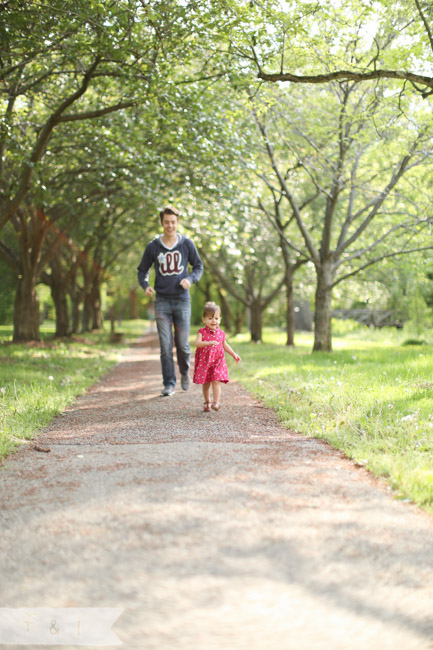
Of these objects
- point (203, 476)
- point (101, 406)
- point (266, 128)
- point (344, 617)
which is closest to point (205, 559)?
point (344, 617)

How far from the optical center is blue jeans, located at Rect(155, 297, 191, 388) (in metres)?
7.62

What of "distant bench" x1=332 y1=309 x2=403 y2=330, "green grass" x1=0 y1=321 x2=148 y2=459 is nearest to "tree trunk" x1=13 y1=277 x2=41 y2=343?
"green grass" x1=0 y1=321 x2=148 y2=459

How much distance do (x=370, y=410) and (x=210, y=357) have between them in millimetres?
1788

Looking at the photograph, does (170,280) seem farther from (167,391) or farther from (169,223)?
(167,391)

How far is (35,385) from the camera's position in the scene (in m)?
7.84

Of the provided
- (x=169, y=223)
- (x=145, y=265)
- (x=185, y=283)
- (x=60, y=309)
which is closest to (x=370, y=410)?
(x=185, y=283)

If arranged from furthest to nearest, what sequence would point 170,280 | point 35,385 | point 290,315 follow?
point 290,315
point 35,385
point 170,280

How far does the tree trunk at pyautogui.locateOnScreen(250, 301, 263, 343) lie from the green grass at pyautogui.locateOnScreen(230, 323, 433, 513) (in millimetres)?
11766

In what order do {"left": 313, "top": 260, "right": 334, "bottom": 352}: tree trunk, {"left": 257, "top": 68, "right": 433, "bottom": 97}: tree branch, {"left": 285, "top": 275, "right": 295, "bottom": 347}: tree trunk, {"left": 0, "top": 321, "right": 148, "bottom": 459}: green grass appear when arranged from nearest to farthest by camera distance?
{"left": 0, "top": 321, "right": 148, "bottom": 459}: green grass
{"left": 257, "top": 68, "right": 433, "bottom": 97}: tree branch
{"left": 313, "top": 260, "right": 334, "bottom": 352}: tree trunk
{"left": 285, "top": 275, "right": 295, "bottom": 347}: tree trunk

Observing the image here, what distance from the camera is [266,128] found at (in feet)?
43.3

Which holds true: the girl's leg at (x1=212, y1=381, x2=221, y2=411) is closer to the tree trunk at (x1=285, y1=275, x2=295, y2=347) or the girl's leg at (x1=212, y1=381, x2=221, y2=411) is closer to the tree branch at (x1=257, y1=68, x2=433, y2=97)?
the tree branch at (x1=257, y1=68, x2=433, y2=97)

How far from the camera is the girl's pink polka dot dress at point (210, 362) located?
255 inches

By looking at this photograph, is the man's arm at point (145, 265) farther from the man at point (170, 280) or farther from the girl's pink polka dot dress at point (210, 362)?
the girl's pink polka dot dress at point (210, 362)

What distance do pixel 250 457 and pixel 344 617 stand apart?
213 centimetres
